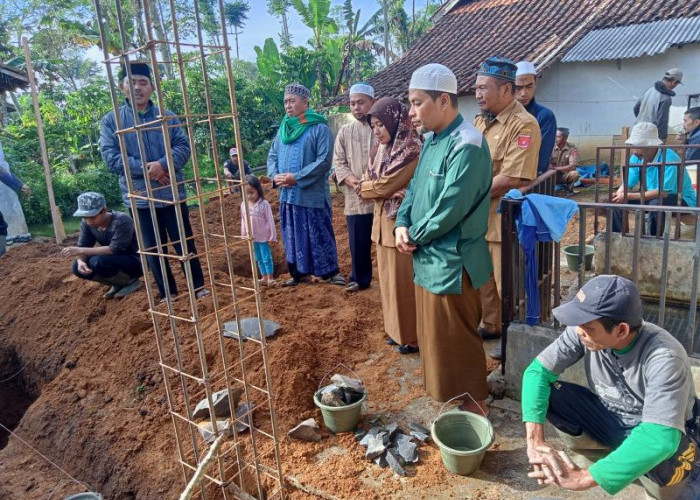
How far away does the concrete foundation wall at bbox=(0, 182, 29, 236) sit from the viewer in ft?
29.6

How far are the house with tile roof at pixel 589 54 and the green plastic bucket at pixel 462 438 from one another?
32.0ft

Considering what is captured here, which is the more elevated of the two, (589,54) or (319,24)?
(319,24)

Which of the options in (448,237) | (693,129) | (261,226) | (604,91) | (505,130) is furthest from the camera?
(604,91)

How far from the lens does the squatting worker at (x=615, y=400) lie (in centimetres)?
180

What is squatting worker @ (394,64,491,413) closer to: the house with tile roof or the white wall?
the house with tile roof

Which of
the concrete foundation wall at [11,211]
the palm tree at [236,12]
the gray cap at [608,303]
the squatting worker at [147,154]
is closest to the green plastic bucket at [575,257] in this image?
the gray cap at [608,303]

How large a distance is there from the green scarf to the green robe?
2.22 meters

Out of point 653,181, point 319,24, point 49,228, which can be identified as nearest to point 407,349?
point 653,181

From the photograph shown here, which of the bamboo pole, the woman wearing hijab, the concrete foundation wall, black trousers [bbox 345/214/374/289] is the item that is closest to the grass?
the concrete foundation wall

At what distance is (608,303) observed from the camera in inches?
73.8

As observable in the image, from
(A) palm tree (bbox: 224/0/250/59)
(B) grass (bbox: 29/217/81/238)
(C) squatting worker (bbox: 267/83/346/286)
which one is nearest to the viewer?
(C) squatting worker (bbox: 267/83/346/286)

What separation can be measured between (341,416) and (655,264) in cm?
314

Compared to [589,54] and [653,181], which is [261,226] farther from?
[589,54]

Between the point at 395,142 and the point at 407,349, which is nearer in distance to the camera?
the point at 395,142
